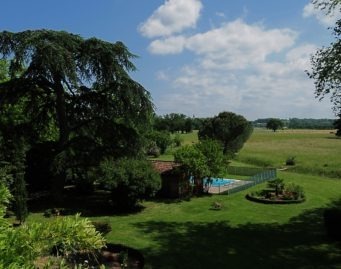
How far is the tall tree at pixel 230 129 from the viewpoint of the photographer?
7125 cm

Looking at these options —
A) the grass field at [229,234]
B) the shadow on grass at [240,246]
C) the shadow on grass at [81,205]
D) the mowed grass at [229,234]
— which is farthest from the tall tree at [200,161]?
the shadow on grass at [240,246]

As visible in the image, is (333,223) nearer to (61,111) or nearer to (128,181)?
(128,181)

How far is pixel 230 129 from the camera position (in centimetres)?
7156

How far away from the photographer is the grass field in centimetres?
2170

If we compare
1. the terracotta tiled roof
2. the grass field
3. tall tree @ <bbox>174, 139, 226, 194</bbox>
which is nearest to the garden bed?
the grass field

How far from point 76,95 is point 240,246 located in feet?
60.3

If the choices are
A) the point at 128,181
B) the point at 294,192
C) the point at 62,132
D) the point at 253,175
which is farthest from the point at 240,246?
the point at 253,175

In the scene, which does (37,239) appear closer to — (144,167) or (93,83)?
(144,167)

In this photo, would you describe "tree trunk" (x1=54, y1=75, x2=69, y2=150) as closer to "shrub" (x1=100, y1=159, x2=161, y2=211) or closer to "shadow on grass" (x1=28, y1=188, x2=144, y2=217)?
"shadow on grass" (x1=28, y1=188, x2=144, y2=217)

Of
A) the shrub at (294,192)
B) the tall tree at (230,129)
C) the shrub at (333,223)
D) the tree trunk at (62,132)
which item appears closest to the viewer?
the shrub at (333,223)

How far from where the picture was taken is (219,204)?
3481cm

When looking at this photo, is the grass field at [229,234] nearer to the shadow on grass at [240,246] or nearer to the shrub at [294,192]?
the shadow on grass at [240,246]

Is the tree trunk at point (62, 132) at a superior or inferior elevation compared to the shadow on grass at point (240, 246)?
superior

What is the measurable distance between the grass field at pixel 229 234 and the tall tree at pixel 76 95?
5.58 meters
